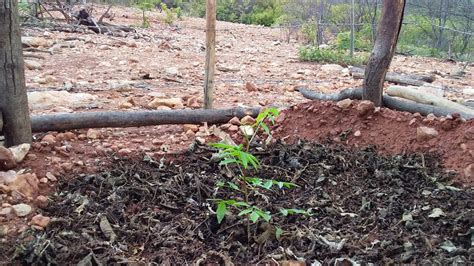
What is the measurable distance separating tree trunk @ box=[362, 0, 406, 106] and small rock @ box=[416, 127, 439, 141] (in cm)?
65

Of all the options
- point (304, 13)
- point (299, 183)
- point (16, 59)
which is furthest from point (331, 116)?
point (304, 13)

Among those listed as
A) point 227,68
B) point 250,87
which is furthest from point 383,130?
point 227,68

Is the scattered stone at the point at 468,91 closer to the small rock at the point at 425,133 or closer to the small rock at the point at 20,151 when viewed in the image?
the small rock at the point at 425,133

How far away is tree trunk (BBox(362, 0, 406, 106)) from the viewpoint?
3.52 m

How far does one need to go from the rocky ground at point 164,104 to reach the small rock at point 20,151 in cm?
1

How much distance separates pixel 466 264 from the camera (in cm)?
187

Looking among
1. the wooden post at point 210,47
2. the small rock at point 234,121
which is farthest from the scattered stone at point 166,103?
the small rock at point 234,121

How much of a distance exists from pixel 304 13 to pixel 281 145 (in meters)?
10.6

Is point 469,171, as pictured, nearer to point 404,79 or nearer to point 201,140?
point 201,140

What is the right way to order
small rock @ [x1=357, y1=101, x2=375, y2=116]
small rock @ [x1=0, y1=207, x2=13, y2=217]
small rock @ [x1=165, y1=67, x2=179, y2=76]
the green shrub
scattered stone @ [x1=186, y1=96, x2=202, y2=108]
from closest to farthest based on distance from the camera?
small rock @ [x1=0, y1=207, x2=13, y2=217]
small rock @ [x1=357, y1=101, x2=375, y2=116]
scattered stone @ [x1=186, y1=96, x2=202, y2=108]
small rock @ [x1=165, y1=67, x2=179, y2=76]
the green shrub

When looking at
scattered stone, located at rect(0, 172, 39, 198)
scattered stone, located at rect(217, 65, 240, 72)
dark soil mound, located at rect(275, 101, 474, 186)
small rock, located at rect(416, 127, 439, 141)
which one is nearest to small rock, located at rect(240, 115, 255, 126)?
dark soil mound, located at rect(275, 101, 474, 186)

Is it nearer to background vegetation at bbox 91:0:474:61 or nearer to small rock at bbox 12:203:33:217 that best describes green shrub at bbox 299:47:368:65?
background vegetation at bbox 91:0:474:61

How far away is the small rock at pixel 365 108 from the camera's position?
3.38 metres

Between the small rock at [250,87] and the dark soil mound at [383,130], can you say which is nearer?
the dark soil mound at [383,130]
